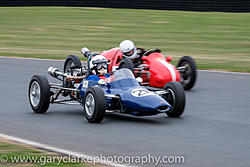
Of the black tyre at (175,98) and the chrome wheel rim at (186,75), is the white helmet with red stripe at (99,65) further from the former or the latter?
the chrome wheel rim at (186,75)

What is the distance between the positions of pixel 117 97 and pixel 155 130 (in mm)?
912

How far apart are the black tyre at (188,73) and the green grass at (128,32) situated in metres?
3.89

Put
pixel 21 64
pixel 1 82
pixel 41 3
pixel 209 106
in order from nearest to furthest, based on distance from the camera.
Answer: pixel 209 106, pixel 1 82, pixel 21 64, pixel 41 3

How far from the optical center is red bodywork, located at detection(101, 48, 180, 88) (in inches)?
489

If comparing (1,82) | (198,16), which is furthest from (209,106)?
(198,16)

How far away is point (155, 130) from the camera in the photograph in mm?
8234

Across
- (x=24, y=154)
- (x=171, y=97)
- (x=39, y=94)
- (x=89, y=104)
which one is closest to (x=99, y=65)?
(x=89, y=104)

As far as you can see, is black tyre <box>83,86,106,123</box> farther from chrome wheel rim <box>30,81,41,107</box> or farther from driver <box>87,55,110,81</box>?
chrome wheel rim <box>30,81,41,107</box>

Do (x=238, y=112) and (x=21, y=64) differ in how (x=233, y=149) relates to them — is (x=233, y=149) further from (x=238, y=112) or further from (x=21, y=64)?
(x=21, y=64)

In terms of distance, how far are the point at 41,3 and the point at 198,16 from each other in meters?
11.7

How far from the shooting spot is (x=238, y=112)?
9.97m

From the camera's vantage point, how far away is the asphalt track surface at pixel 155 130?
22.7ft

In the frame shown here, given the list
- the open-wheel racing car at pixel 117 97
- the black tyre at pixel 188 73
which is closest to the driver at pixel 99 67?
the open-wheel racing car at pixel 117 97

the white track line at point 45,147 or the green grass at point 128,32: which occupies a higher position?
the green grass at point 128,32
